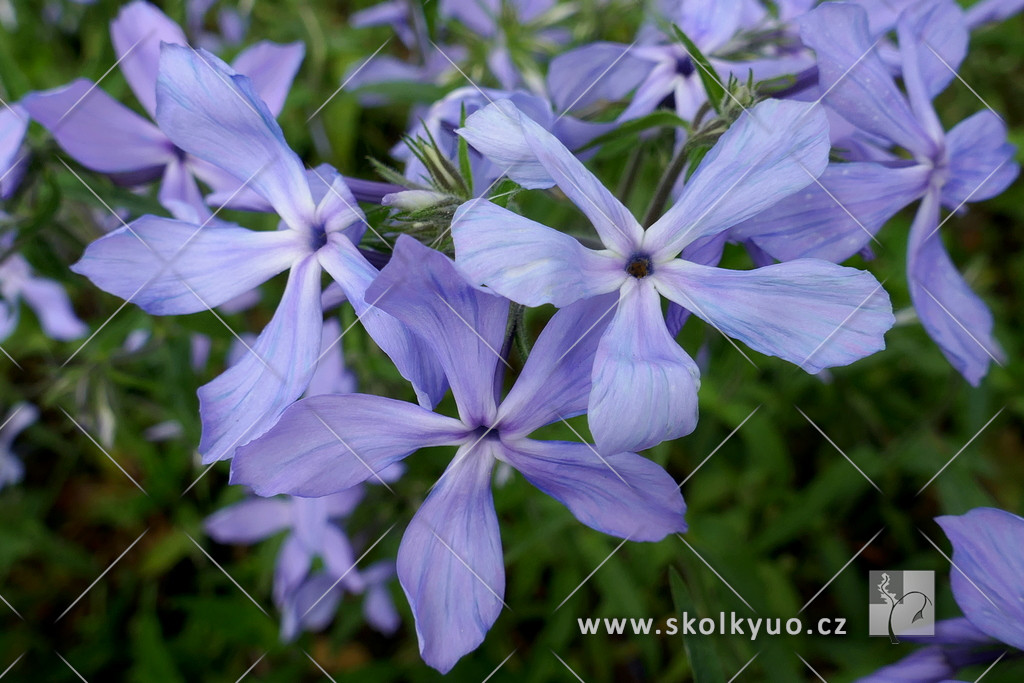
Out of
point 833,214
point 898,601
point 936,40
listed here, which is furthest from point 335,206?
point 898,601

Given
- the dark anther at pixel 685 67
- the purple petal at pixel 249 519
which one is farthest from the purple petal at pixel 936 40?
the purple petal at pixel 249 519

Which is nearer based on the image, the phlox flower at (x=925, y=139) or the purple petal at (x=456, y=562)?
the purple petal at (x=456, y=562)

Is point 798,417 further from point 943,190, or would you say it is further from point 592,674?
point 943,190

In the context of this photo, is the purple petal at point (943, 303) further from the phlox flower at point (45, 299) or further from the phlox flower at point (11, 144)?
the phlox flower at point (45, 299)

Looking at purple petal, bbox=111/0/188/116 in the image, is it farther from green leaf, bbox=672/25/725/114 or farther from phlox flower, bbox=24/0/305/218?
green leaf, bbox=672/25/725/114

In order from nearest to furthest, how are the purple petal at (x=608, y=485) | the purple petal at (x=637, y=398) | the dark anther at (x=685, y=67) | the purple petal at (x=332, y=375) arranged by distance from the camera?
1. the purple petal at (x=637, y=398)
2. the purple petal at (x=608, y=485)
3. the dark anther at (x=685, y=67)
4. the purple petal at (x=332, y=375)

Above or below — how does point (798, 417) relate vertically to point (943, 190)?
below

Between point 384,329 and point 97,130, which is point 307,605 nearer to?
point 97,130

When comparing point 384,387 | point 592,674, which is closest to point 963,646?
point 384,387
